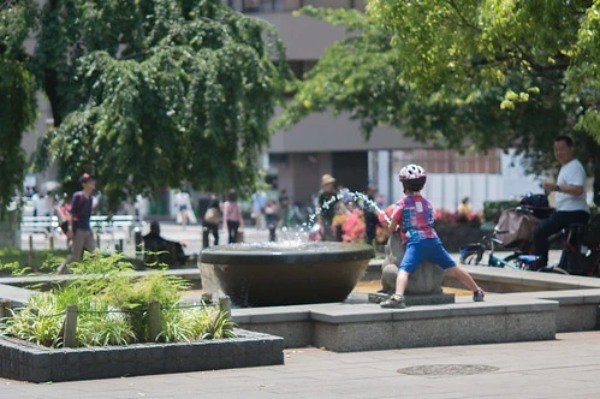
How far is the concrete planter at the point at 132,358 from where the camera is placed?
11.7 meters

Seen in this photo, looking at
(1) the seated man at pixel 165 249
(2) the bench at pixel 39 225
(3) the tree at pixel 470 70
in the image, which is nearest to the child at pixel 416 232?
(3) the tree at pixel 470 70

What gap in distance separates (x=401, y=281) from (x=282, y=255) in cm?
131

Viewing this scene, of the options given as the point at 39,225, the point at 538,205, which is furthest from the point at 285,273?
the point at 39,225

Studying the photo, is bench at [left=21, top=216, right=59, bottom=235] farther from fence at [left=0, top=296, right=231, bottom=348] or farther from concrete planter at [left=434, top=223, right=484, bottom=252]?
fence at [left=0, top=296, right=231, bottom=348]

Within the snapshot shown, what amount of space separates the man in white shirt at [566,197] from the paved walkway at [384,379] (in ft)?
14.2

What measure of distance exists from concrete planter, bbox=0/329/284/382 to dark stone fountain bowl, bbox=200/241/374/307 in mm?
2092

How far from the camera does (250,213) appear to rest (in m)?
61.5

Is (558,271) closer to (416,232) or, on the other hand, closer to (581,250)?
(581,250)

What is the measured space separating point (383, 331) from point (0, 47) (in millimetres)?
13954

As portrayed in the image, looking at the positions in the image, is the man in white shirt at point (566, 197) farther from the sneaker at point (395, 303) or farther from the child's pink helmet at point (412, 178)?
the sneaker at point (395, 303)

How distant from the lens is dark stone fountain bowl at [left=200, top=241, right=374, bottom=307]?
1483cm

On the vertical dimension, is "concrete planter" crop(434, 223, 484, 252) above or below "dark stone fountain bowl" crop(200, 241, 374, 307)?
below

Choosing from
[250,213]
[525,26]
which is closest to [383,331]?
[525,26]

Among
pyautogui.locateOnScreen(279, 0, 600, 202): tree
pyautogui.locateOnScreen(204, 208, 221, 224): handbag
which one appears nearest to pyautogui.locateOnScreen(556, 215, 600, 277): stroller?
pyautogui.locateOnScreen(279, 0, 600, 202): tree
